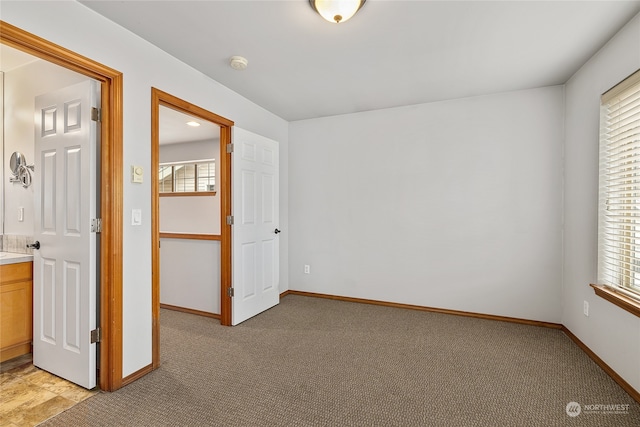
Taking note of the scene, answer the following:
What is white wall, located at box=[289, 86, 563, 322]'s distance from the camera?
317cm

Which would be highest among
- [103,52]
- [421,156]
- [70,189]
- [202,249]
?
[103,52]

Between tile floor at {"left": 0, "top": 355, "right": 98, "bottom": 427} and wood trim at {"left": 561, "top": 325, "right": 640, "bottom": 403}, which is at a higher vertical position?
wood trim at {"left": 561, "top": 325, "right": 640, "bottom": 403}

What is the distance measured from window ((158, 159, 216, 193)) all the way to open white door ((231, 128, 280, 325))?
0.82 metres

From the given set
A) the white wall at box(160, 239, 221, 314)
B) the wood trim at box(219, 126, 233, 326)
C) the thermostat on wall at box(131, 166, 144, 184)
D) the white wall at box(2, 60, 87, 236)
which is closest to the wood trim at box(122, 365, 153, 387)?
the wood trim at box(219, 126, 233, 326)

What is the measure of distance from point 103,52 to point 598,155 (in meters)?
3.74

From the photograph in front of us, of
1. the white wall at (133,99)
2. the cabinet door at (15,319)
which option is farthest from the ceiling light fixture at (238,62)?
the cabinet door at (15,319)

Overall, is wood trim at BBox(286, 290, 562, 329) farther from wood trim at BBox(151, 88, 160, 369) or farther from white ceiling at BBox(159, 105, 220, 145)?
white ceiling at BBox(159, 105, 220, 145)

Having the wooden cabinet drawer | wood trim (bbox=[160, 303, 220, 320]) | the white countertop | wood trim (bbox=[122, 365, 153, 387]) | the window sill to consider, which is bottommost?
wood trim (bbox=[160, 303, 220, 320])

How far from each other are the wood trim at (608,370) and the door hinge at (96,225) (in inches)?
143

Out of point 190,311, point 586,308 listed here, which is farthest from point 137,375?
point 586,308

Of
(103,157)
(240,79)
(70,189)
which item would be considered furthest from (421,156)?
(70,189)

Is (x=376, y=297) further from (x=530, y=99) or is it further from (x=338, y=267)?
(x=530, y=99)

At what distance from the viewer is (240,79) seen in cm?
291

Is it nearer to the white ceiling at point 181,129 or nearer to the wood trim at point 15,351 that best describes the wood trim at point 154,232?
the white ceiling at point 181,129
